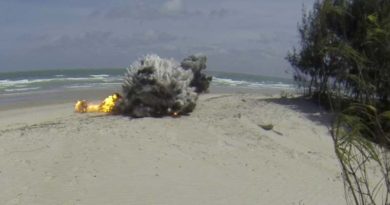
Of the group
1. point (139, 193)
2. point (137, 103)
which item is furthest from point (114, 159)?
point (137, 103)

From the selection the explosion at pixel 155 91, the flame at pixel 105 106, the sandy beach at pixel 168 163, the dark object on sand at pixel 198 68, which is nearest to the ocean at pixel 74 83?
the dark object on sand at pixel 198 68

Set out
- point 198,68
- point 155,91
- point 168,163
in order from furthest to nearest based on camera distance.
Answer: point 198,68 → point 155,91 → point 168,163

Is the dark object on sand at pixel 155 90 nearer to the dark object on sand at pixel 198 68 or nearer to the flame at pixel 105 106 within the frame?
the flame at pixel 105 106

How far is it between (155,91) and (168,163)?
336 cm

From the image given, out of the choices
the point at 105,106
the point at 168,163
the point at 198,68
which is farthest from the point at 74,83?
the point at 168,163

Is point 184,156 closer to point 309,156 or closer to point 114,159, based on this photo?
point 114,159

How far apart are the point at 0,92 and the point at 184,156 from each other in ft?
69.4

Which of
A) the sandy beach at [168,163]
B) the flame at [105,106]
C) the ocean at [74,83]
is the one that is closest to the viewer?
the sandy beach at [168,163]

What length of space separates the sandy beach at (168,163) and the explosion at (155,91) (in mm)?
377

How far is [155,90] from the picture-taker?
37.9 feet

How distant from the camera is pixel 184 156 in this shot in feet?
28.9

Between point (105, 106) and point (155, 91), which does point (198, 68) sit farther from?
point (155, 91)

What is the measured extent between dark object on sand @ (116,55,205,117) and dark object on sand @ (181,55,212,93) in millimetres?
3659

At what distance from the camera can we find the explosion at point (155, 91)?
11.5 m
